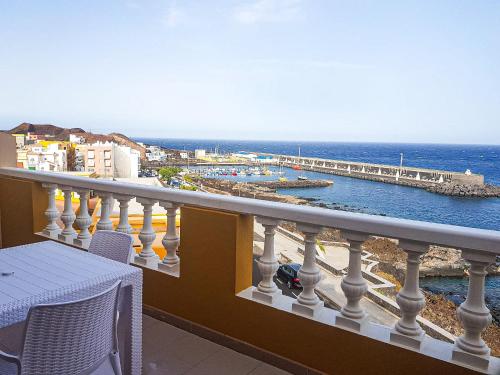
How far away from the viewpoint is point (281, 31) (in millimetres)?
51812

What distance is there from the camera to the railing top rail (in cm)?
169

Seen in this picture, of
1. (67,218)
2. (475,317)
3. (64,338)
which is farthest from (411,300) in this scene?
(67,218)

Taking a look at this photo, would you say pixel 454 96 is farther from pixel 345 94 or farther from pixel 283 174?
pixel 283 174

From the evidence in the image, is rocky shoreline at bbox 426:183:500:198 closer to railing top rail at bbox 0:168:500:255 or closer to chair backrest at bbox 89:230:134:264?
railing top rail at bbox 0:168:500:255

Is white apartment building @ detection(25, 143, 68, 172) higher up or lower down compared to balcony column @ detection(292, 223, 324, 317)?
lower down

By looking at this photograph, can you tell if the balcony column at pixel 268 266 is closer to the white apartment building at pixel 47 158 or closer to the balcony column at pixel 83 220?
the balcony column at pixel 83 220

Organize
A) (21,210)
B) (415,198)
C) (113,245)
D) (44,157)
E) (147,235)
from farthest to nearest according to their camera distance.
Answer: (415,198), (44,157), (21,210), (147,235), (113,245)

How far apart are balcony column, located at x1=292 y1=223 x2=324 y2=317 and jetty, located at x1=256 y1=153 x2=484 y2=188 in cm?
6298

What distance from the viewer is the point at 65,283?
5.64ft

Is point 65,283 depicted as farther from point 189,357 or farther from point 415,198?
point 415,198

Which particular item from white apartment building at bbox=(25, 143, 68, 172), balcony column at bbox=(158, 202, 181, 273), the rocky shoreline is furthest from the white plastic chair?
the rocky shoreline

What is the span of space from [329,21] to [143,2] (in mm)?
28918

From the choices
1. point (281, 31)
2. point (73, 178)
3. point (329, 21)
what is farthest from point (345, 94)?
point (73, 178)

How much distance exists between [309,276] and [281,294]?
34 centimetres
